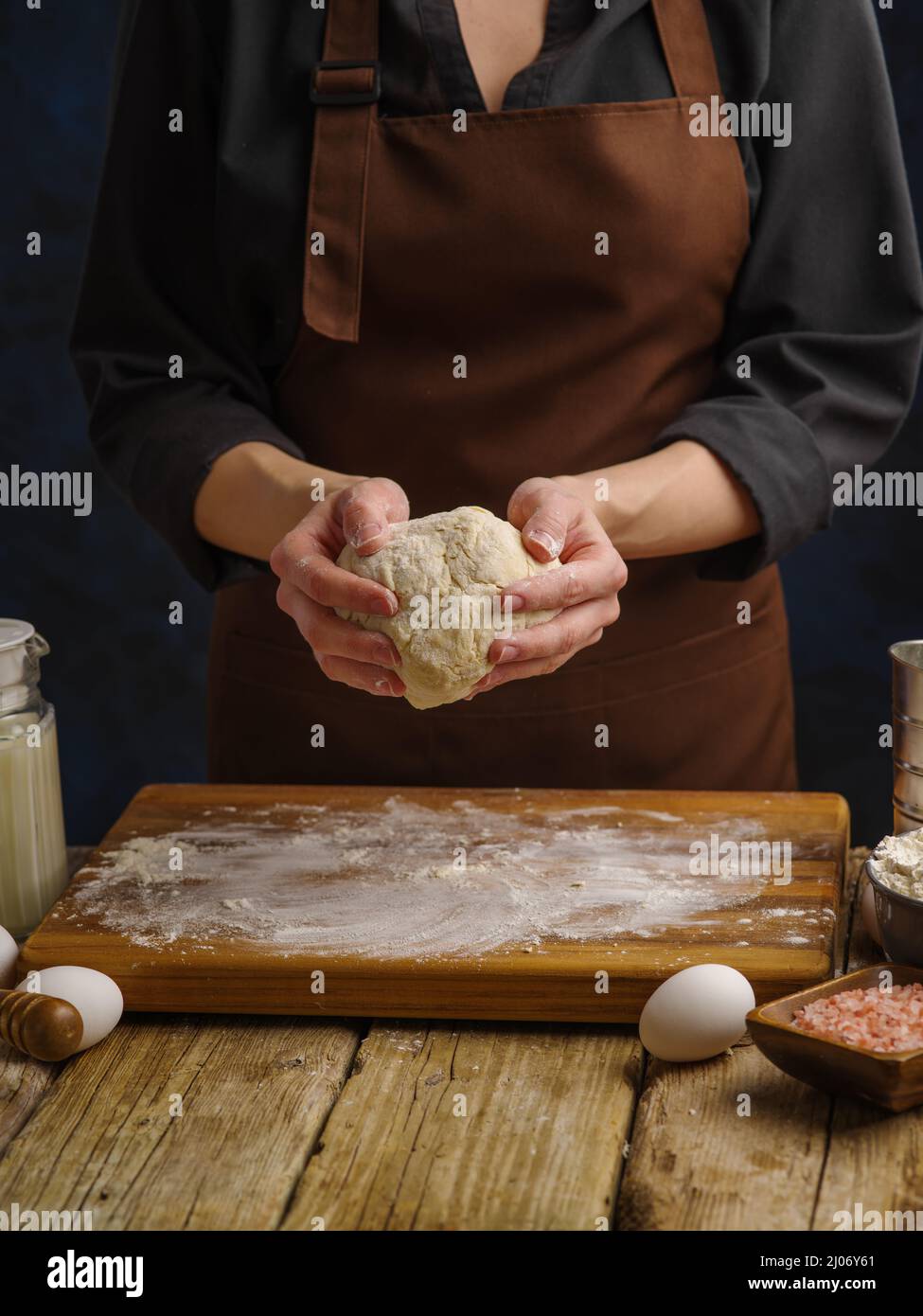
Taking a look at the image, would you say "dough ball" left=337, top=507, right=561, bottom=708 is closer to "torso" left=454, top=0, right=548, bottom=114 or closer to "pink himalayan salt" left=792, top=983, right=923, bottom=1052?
"pink himalayan salt" left=792, top=983, right=923, bottom=1052

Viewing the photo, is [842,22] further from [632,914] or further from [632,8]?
[632,914]

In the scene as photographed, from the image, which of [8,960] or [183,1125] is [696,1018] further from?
[8,960]

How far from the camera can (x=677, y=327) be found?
6.04 ft

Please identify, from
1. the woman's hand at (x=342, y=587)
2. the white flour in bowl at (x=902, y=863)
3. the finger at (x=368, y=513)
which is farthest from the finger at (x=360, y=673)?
the white flour in bowl at (x=902, y=863)

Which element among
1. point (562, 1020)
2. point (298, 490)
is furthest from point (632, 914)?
point (298, 490)

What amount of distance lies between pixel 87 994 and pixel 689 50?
132 centimetres

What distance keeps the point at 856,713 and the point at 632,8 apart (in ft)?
5.29

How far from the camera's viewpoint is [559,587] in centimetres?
143

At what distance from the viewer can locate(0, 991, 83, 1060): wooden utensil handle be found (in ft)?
4.05

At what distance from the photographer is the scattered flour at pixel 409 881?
4.63 ft

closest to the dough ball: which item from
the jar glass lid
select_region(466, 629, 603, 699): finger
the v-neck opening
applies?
select_region(466, 629, 603, 699): finger

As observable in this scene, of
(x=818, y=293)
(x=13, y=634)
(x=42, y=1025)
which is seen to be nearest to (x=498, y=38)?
(x=818, y=293)

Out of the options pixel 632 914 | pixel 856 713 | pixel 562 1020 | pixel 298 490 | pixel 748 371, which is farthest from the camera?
pixel 856 713

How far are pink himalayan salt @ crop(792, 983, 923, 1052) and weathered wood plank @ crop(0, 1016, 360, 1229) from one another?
412mm
